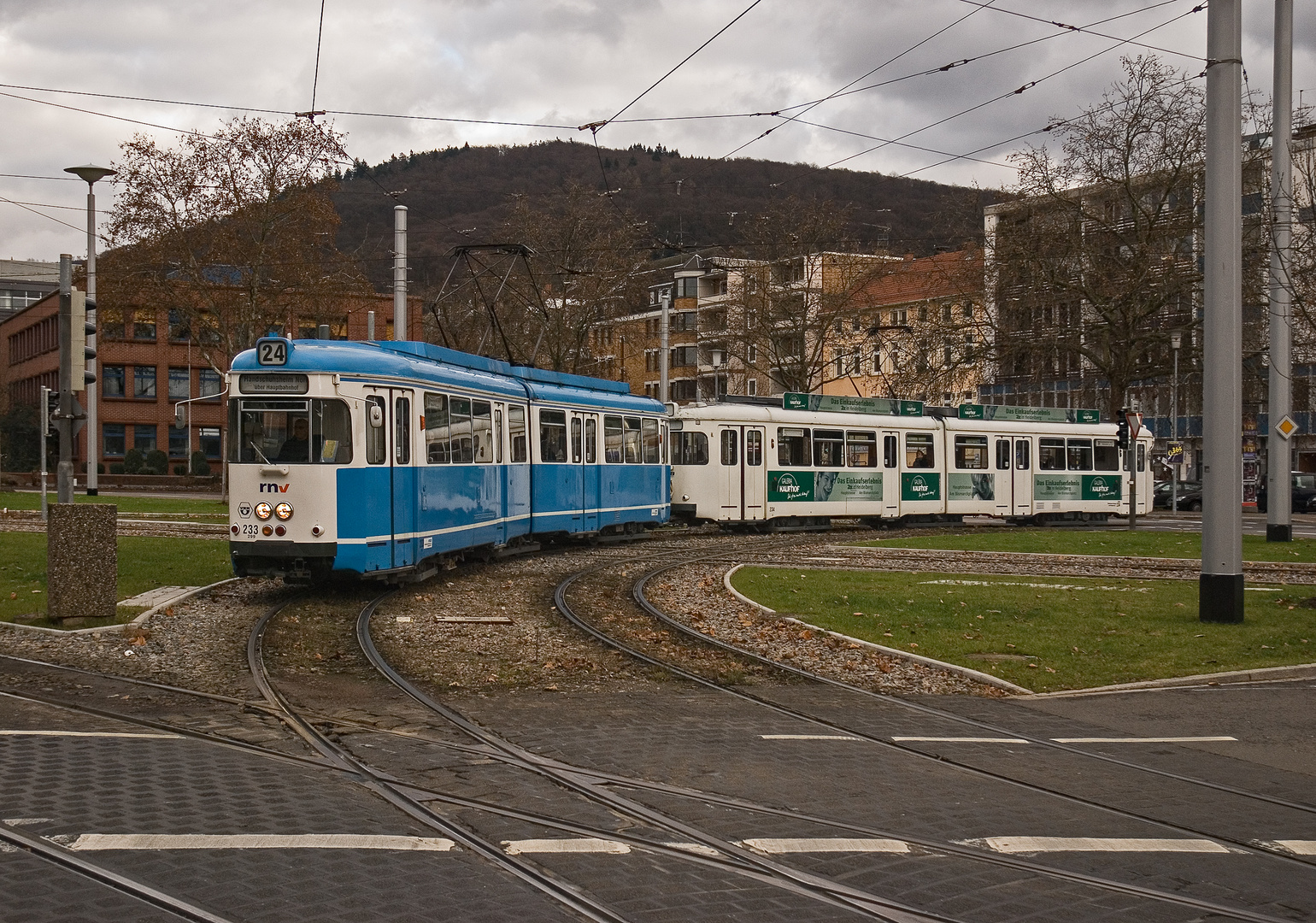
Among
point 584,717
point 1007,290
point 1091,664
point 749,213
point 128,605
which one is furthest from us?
point 749,213

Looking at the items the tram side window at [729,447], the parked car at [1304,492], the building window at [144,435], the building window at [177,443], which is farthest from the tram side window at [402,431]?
the building window at [177,443]

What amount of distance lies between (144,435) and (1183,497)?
174ft

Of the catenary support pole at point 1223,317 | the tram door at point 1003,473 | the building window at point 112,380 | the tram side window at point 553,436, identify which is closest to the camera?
the catenary support pole at point 1223,317

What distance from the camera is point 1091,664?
12.7m

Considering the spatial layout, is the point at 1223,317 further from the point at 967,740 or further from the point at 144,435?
the point at 144,435

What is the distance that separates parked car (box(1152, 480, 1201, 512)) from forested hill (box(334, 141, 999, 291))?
14.8 metres

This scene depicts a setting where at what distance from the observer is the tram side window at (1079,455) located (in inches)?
1607

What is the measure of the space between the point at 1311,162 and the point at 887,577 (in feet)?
28.0

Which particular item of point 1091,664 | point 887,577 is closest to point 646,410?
point 887,577

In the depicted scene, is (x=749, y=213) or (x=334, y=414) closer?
(x=334, y=414)

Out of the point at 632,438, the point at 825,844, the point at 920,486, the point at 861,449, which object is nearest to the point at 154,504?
A: the point at 632,438

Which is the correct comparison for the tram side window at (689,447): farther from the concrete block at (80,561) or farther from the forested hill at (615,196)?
the concrete block at (80,561)

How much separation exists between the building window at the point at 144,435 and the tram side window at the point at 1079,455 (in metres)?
52.5

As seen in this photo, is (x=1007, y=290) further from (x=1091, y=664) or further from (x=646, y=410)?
(x=1091, y=664)
